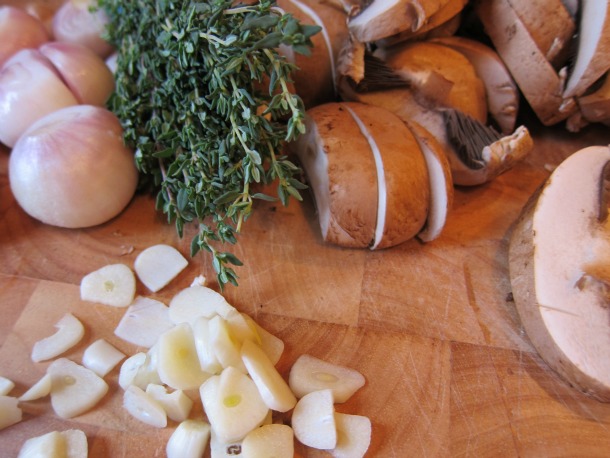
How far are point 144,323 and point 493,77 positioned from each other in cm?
151

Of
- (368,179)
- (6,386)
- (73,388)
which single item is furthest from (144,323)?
(368,179)

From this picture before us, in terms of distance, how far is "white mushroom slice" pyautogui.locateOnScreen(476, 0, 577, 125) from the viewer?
1.81 m

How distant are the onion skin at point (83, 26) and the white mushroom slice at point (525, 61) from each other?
5.02ft

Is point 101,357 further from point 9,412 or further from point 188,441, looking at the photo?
point 188,441

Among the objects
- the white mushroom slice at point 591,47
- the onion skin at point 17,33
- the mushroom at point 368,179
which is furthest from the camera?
the onion skin at point 17,33

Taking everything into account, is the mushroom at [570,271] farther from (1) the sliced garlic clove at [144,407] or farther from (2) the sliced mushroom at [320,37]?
(1) the sliced garlic clove at [144,407]

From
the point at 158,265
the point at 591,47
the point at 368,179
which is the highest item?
the point at 591,47

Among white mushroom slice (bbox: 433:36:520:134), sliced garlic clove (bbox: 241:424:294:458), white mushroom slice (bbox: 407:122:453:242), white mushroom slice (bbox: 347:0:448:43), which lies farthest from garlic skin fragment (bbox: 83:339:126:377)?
white mushroom slice (bbox: 433:36:520:134)

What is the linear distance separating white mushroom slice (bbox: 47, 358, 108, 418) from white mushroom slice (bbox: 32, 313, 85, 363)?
0.04 metres

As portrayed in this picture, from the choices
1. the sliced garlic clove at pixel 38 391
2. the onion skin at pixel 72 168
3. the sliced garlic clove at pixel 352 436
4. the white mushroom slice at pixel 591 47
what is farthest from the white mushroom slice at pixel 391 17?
the sliced garlic clove at pixel 38 391

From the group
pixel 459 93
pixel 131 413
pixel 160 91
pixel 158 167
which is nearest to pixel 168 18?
pixel 160 91

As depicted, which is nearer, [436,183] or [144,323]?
[144,323]

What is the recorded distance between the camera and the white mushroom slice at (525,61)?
1.81 metres

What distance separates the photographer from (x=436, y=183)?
161cm
